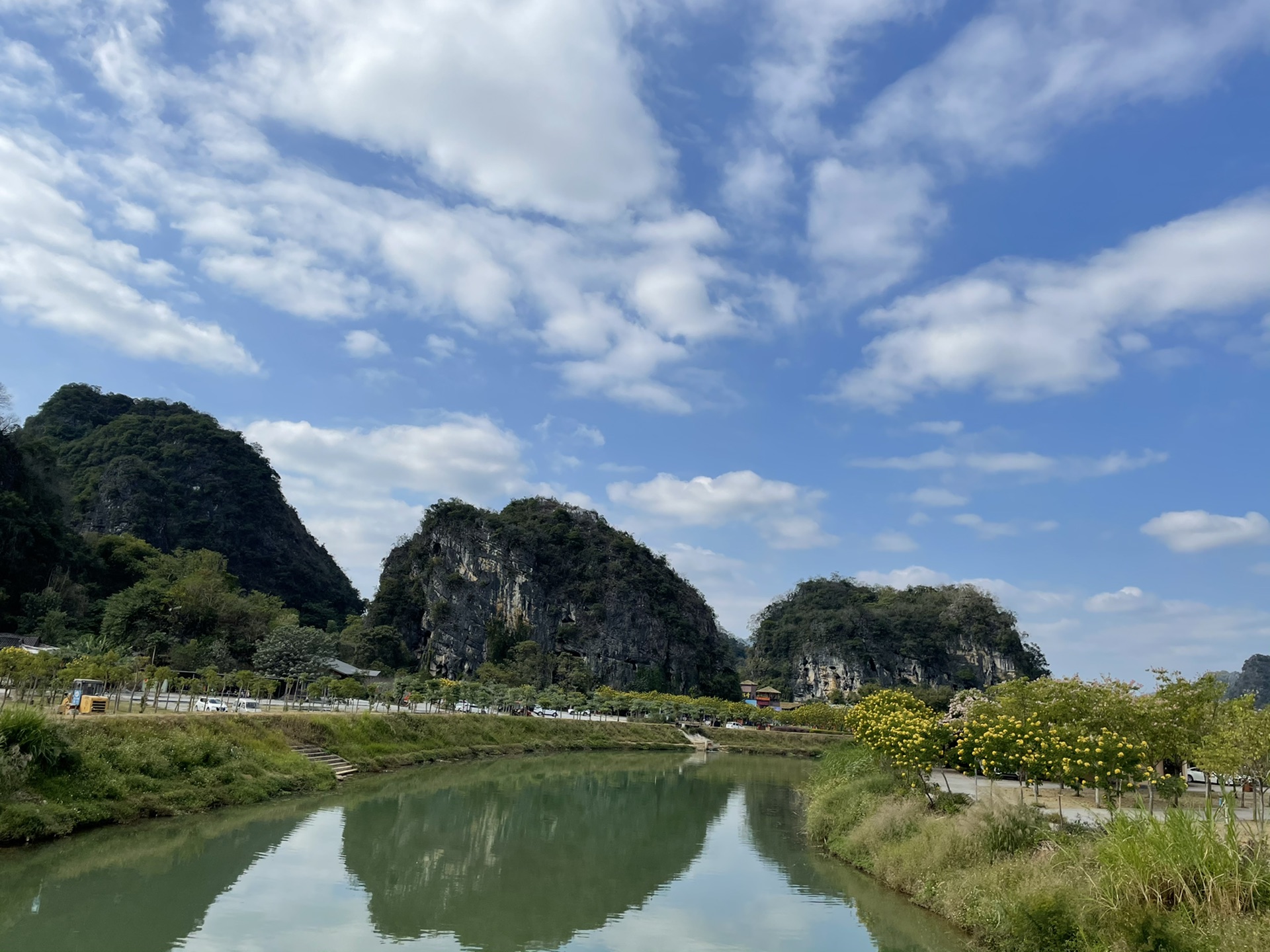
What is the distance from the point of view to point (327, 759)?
30531 mm

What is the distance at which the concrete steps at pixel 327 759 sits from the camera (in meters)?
29.3

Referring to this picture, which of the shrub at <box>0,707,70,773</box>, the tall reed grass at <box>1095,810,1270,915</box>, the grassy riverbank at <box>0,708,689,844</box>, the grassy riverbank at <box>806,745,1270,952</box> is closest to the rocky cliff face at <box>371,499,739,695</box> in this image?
the grassy riverbank at <box>0,708,689,844</box>

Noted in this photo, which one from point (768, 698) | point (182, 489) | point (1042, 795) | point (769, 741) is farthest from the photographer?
point (768, 698)

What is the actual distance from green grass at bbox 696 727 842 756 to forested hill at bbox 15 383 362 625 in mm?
53429

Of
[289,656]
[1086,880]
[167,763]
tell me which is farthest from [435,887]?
[289,656]

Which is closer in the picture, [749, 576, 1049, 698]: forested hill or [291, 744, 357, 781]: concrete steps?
[291, 744, 357, 781]: concrete steps

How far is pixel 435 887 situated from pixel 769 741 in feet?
177

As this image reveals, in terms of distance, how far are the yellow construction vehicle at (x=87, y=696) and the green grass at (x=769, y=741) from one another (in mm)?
47008

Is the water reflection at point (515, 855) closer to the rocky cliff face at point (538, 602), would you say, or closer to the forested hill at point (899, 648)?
the rocky cliff face at point (538, 602)

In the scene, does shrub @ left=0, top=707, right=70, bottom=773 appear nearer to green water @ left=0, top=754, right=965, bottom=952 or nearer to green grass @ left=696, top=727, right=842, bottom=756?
green water @ left=0, top=754, right=965, bottom=952

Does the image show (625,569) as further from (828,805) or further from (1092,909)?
(1092,909)

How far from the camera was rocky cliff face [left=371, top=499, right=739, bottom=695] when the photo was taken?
306 ft

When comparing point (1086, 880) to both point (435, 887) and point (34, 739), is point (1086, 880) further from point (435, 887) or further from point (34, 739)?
point (34, 739)

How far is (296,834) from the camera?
19.8 metres
